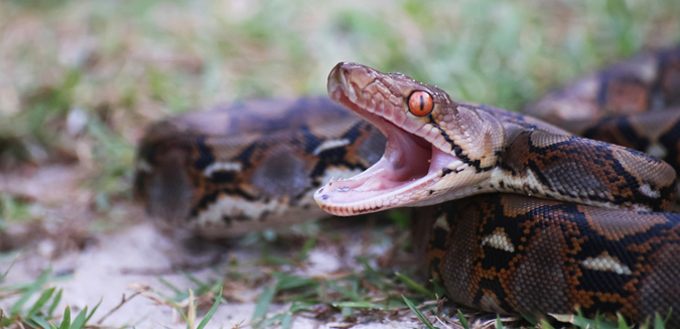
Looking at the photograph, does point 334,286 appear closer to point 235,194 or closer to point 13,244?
point 235,194

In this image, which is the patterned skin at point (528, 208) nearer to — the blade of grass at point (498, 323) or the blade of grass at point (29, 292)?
the blade of grass at point (498, 323)

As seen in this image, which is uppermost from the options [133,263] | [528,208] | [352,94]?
[352,94]

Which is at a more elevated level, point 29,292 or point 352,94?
point 352,94

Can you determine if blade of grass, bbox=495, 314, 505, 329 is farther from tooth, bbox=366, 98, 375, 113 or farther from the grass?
the grass

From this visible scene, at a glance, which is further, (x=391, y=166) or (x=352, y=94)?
(x=391, y=166)

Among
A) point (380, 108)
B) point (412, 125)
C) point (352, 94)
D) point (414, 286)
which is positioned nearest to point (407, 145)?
point (412, 125)

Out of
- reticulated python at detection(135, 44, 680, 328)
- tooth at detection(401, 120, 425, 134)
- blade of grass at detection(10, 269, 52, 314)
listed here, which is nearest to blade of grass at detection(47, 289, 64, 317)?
blade of grass at detection(10, 269, 52, 314)

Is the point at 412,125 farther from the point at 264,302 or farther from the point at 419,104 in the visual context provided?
the point at 264,302
